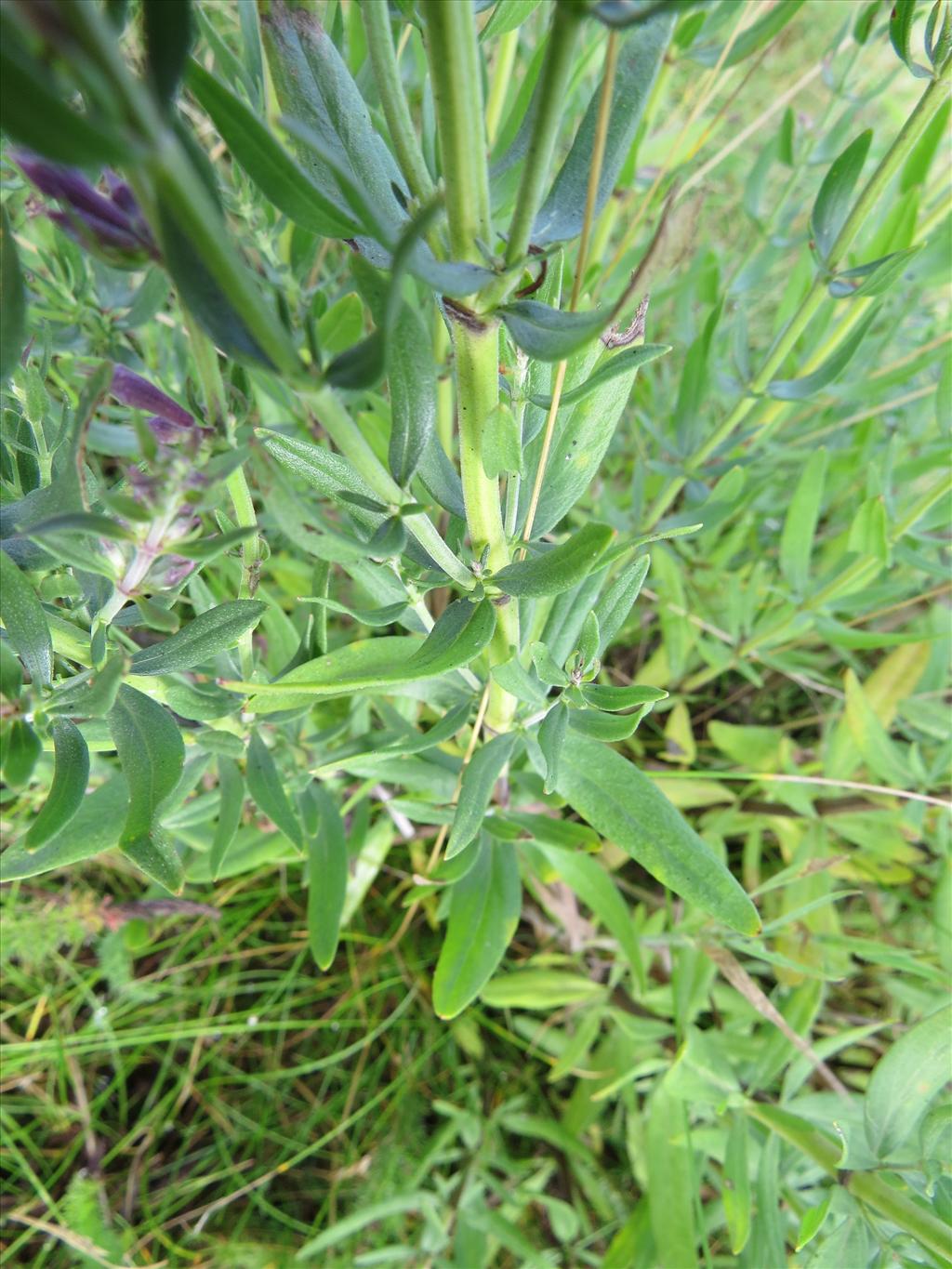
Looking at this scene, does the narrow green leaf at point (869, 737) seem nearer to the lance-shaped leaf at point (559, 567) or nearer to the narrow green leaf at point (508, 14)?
the lance-shaped leaf at point (559, 567)

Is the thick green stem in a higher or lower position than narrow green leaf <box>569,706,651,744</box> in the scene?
higher

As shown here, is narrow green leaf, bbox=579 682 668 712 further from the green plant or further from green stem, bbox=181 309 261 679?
green stem, bbox=181 309 261 679

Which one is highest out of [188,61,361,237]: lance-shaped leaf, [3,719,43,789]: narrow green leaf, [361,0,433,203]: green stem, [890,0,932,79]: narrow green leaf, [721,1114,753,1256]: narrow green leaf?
[890,0,932,79]: narrow green leaf

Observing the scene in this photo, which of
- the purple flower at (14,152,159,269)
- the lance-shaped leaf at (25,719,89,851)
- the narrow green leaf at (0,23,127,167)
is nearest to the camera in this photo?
the narrow green leaf at (0,23,127,167)

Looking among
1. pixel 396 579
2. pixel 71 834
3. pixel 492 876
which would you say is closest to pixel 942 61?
pixel 396 579

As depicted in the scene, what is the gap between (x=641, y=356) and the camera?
0.56 meters

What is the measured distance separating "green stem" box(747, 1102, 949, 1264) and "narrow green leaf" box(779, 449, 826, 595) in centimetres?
78

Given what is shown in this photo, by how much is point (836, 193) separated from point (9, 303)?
2.96 feet

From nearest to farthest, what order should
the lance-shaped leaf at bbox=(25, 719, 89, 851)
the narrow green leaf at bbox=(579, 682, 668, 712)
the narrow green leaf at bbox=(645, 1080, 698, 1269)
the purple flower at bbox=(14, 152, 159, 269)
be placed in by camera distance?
the purple flower at bbox=(14, 152, 159, 269) < the lance-shaped leaf at bbox=(25, 719, 89, 851) < the narrow green leaf at bbox=(579, 682, 668, 712) < the narrow green leaf at bbox=(645, 1080, 698, 1269)

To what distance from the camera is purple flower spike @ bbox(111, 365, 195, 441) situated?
50 centimetres

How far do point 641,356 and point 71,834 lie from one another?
28.3 inches

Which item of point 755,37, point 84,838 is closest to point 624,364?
point 84,838

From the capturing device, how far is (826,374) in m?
1.09

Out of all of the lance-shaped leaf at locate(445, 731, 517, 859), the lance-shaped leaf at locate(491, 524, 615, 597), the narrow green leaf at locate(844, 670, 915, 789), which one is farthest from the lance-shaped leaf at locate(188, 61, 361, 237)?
the narrow green leaf at locate(844, 670, 915, 789)
